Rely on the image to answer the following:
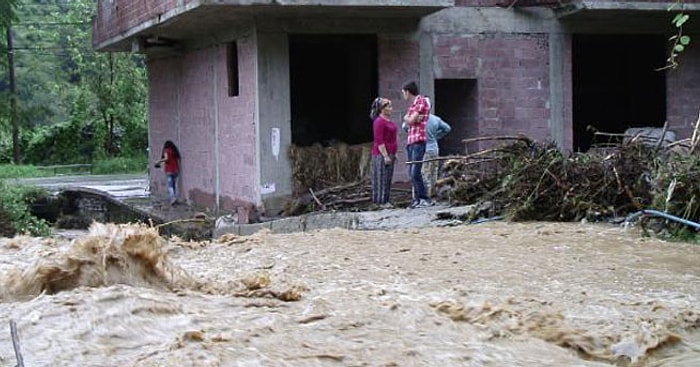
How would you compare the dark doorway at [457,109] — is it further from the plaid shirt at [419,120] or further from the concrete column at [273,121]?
the plaid shirt at [419,120]

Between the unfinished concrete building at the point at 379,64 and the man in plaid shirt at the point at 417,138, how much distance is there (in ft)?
7.50

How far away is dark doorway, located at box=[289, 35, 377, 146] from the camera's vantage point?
2280 cm

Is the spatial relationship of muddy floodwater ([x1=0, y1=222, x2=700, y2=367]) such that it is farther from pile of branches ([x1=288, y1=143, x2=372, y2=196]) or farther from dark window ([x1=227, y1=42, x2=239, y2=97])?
dark window ([x1=227, y1=42, x2=239, y2=97])

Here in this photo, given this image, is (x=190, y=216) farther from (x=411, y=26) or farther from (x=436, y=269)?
(x=436, y=269)

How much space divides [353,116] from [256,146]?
6852 millimetres

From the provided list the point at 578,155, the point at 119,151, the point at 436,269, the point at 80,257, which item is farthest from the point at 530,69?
the point at 119,151

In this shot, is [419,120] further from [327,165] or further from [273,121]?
[273,121]

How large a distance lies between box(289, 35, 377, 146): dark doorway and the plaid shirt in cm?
868

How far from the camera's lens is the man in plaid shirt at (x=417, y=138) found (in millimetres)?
13594

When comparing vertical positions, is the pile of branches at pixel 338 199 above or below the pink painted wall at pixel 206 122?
below

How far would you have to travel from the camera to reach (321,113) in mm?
23641

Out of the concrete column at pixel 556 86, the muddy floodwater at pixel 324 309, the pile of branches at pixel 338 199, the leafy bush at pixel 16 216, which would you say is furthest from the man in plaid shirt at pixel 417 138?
the leafy bush at pixel 16 216

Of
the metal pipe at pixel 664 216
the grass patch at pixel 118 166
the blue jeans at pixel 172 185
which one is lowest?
the grass patch at pixel 118 166

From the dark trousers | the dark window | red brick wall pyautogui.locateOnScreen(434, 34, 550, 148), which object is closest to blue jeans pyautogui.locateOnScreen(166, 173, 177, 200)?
the dark window
